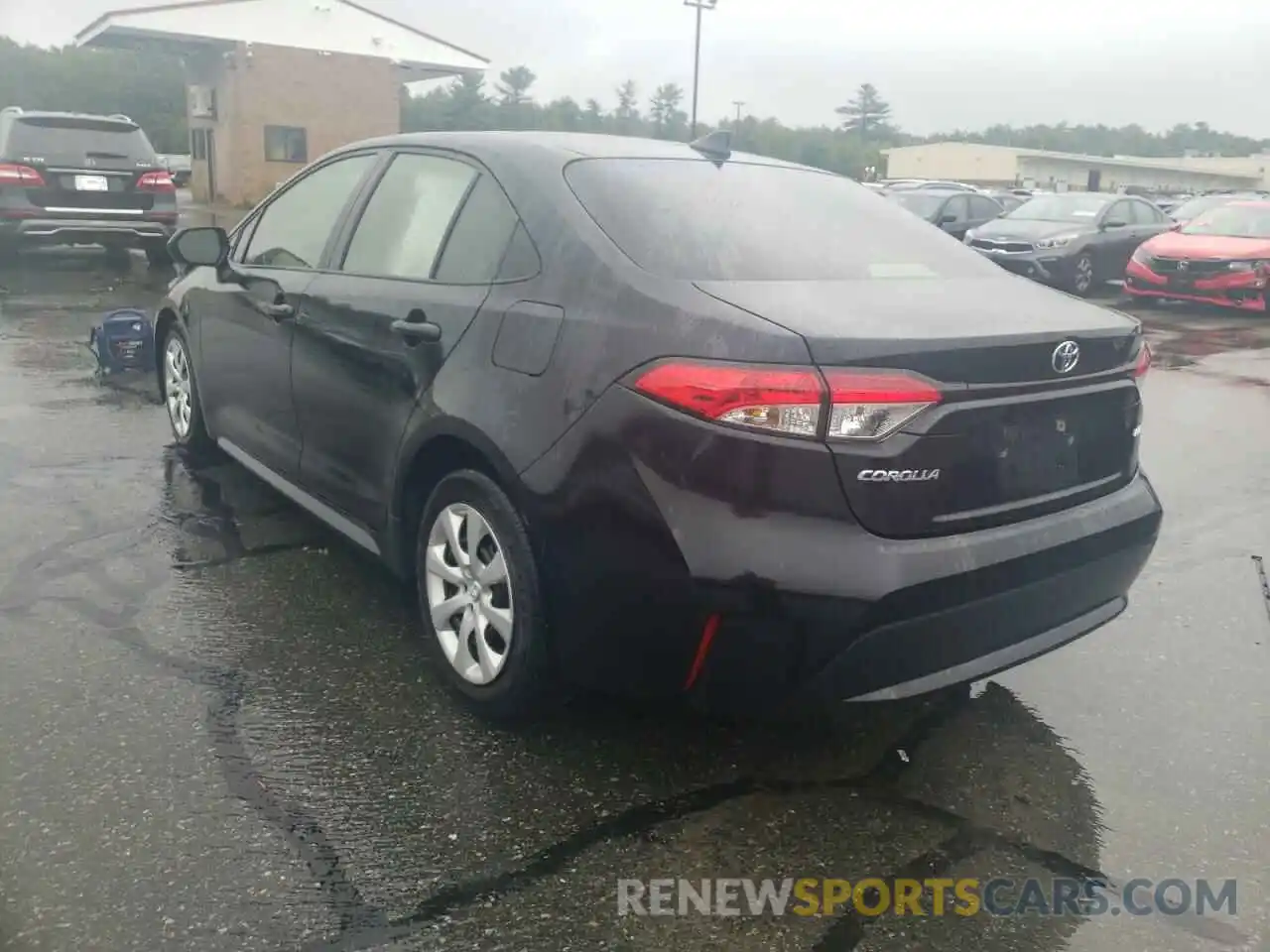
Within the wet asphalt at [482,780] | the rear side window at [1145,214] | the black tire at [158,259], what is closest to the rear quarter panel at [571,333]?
the wet asphalt at [482,780]

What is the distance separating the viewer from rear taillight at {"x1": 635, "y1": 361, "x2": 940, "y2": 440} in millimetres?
2459

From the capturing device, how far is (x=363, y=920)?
2.37 m

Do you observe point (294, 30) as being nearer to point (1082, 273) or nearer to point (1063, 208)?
point (1063, 208)

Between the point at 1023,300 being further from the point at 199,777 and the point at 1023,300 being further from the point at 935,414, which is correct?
the point at 199,777

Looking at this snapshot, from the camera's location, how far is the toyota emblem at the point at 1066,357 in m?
2.79

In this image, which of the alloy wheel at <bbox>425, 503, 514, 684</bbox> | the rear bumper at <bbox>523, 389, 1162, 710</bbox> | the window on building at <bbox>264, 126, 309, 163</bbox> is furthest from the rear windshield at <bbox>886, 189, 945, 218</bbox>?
the rear bumper at <bbox>523, 389, 1162, 710</bbox>

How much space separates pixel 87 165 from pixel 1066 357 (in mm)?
12729

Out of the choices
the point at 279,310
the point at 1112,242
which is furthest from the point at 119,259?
the point at 1112,242

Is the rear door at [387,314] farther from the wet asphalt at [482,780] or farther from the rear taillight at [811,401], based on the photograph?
the rear taillight at [811,401]

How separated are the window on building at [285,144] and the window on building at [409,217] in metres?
27.4

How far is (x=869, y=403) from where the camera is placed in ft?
8.11

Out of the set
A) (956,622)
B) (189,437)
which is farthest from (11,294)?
(956,622)

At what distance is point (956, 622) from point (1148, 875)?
75 centimetres

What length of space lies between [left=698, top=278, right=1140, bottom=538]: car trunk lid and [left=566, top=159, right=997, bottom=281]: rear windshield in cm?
13
